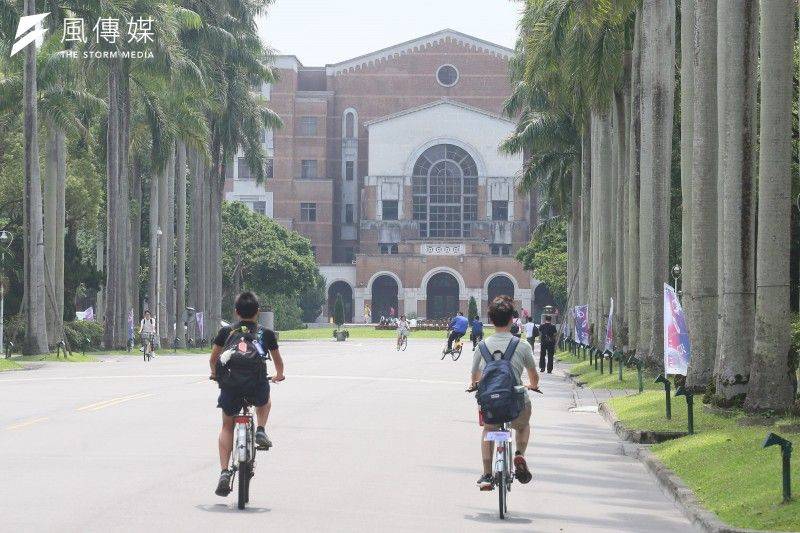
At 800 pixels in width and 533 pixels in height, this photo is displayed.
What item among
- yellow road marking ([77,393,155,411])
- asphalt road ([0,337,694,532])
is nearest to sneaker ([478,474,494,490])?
asphalt road ([0,337,694,532])

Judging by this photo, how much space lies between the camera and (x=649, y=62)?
3288 cm

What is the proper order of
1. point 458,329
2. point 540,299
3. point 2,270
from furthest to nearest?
point 540,299
point 2,270
point 458,329

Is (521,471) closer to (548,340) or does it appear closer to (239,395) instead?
(239,395)

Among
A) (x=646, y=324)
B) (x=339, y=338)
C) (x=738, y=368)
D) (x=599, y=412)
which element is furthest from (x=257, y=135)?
(x=738, y=368)

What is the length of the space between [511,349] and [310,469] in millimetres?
3658

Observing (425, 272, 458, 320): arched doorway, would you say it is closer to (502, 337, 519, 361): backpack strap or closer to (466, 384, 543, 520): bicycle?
(502, 337, 519, 361): backpack strap

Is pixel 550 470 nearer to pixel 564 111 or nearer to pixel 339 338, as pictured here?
pixel 564 111

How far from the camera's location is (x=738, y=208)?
2048 cm

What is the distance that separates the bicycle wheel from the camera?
39.6ft

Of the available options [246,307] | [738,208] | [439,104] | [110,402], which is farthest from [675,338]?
[439,104]

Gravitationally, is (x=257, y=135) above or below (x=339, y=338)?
above

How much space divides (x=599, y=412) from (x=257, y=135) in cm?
4891

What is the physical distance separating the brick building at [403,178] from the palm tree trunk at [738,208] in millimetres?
98582

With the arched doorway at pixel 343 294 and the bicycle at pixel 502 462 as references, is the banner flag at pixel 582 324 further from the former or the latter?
the arched doorway at pixel 343 294
